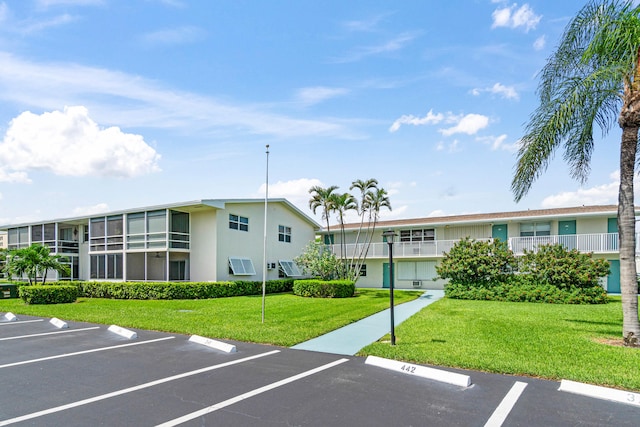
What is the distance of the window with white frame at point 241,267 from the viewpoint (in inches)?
926

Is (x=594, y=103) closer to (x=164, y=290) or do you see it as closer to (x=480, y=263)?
(x=480, y=263)

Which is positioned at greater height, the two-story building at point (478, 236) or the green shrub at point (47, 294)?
the two-story building at point (478, 236)

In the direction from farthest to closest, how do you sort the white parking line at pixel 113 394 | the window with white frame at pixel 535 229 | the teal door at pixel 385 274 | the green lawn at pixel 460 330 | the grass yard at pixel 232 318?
the teal door at pixel 385 274 < the window with white frame at pixel 535 229 < the grass yard at pixel 232 318 < the green lawn at pixel 460 330 < the white parking line at pixel 113 394

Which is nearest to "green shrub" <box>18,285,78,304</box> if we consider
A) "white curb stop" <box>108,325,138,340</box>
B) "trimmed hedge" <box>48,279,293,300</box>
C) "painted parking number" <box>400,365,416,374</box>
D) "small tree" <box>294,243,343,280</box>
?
"trimmed hedge" <box>48,279,293,300</box>

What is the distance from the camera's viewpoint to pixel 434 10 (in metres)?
13.1

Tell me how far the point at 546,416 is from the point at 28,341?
11009 mm

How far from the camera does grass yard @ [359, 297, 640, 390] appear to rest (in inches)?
274

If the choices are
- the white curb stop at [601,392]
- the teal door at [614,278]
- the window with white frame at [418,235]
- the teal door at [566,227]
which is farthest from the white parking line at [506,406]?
the window with white frame at [418,235]

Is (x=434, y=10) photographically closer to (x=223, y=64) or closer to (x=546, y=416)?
(x=223, y=64)

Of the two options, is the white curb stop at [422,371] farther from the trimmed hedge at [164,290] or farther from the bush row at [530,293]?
the trimmed hedge at [164,290]

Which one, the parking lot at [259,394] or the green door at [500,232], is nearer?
the parking lot at [259,394]

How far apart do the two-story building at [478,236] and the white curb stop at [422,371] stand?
52.5 feet

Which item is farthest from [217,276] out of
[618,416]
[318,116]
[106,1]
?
[618,416]

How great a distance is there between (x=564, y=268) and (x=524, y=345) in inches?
478
